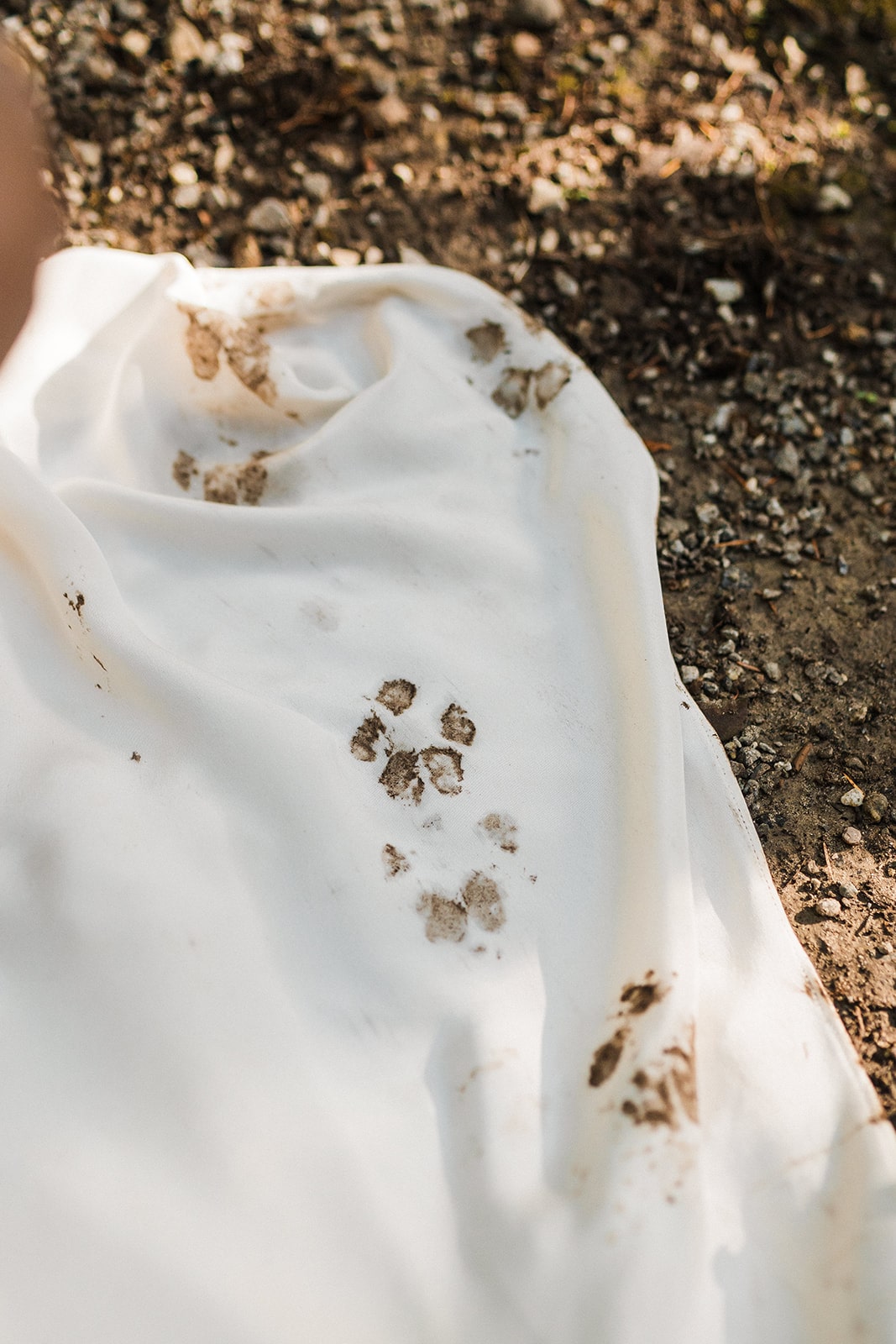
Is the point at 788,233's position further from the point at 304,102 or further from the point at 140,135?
the point at 140,135

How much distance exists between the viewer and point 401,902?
1278 millimetres

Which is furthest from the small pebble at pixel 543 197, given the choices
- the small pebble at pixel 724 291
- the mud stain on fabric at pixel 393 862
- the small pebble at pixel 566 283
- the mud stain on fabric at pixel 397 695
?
the mud stain on fabric at pixel 393 862

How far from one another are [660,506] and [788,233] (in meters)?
0.94

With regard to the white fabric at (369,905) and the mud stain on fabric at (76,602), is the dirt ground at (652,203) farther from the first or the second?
the mud stain on fabric at (76,602)

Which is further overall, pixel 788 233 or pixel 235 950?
pixel 788 233

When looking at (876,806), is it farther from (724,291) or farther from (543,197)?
(543,197)

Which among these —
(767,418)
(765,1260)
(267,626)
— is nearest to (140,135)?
(267,626)

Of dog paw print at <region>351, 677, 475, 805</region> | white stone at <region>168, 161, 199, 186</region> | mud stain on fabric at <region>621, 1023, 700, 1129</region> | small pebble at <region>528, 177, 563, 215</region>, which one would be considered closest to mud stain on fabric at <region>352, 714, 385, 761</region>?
dog paw print at <region>351, 677, 475, 805</region>

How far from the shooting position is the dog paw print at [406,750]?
1393mm

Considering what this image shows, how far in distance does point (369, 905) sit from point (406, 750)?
0.27 m

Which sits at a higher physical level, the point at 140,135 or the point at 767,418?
the point at 140,135

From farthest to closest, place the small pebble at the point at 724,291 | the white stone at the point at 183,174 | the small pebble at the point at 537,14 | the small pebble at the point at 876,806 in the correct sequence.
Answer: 1. the small pebble at the point at 537,14
2. the white stone at the point at 183,174
3. the small pebble at the point at 724,291
4. the small pebble at the point at 876,806

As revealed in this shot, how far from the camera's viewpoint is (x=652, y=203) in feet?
7.49

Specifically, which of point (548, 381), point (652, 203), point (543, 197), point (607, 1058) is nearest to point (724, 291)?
point (652, 203)
